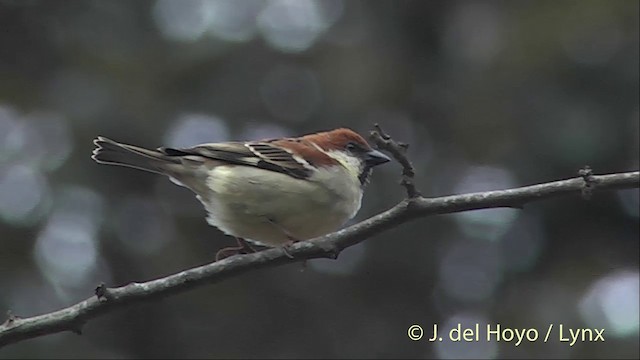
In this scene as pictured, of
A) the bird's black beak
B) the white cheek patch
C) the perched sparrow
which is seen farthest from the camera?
the bird's black beak

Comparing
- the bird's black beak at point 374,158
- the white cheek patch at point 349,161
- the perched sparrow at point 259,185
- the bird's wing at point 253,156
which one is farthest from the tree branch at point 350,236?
the bird's black beak at point 374,158

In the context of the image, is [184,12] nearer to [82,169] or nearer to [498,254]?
[82,169]

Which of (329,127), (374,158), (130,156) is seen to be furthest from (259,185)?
(329,127)

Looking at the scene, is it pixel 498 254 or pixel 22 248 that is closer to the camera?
pixel 22 248

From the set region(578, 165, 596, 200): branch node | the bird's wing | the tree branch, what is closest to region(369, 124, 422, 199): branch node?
the tree branch

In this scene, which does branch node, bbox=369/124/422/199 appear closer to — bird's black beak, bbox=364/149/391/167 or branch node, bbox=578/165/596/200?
branch node, bbox=578/165/596/200

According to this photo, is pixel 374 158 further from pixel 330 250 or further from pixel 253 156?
pixel 330 250

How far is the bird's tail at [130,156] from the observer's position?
3969mm

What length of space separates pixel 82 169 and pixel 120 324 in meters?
1.24

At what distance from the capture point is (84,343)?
21.8 ft

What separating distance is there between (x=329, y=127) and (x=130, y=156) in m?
3.38

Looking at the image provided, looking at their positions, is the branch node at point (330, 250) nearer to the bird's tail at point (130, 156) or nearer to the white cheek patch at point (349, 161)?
the bird's tail at point (130, 156)

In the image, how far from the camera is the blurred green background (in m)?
6.48

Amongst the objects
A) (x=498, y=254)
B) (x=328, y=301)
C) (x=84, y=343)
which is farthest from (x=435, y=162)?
(x=84, y=343)
